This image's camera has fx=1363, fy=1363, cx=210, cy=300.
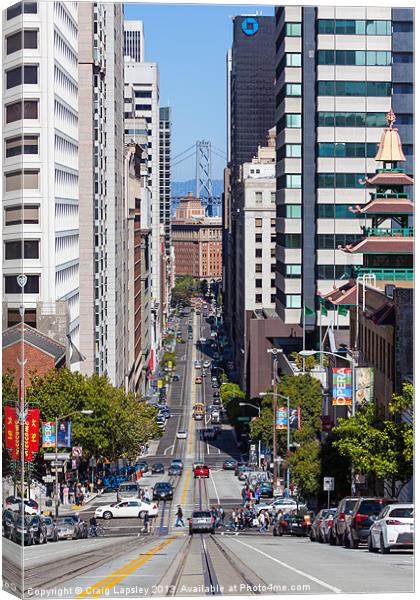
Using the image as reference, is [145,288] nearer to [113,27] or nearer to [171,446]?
[113,27]

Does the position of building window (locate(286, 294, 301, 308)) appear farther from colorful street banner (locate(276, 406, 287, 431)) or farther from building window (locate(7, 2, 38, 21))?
building window (locate(7, 2, 38, 21))

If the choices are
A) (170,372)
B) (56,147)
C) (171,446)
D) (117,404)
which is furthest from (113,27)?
(170,372)

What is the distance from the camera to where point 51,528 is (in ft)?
123

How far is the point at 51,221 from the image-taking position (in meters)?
48.8

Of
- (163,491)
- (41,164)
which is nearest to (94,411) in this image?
(163,491)

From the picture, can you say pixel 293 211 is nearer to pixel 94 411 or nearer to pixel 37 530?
pixel 94 411

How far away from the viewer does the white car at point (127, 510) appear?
43281 mm

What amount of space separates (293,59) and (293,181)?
9.19 m

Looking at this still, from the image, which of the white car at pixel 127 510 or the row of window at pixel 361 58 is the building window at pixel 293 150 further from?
the white car at pixel 127 510

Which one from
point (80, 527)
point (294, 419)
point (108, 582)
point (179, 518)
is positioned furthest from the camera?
point (294, 419)

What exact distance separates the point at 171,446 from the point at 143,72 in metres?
94.7

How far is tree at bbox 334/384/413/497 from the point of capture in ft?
137

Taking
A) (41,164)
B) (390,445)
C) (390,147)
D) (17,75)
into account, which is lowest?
(390,445)

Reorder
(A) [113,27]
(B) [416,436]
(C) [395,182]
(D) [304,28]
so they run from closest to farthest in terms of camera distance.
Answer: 1. (B) [416,436]
2. (C) [395,182]
3. (D) [304,28]
4. (A) [113,27]
